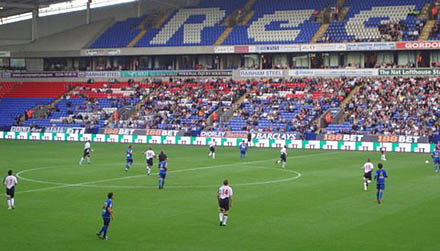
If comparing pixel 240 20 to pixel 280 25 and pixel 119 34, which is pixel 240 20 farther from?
pixel 119 34

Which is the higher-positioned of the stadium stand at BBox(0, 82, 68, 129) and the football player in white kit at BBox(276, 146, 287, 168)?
the stadium stand at BBox(0, 82, 68, 129)

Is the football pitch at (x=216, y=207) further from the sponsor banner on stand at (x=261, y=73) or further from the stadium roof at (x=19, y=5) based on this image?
the stadium roof at (x=19, y=5)

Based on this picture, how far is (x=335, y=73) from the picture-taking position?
263ft

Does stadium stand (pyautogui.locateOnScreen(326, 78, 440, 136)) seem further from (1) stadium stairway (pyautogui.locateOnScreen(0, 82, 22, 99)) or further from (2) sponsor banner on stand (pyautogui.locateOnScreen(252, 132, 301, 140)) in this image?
(1) stadium stairway (pyautogui.locateOnScreen(0, 82, 22, 99))

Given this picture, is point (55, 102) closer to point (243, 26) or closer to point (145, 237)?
point (243, 26)

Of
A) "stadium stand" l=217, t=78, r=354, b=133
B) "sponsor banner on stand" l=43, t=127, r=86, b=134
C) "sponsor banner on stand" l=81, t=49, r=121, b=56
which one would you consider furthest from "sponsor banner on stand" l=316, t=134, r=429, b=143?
"sponsor banner on stand" l=81, t=49, r=121, b=56

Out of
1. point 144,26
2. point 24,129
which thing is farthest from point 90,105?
point 144,26

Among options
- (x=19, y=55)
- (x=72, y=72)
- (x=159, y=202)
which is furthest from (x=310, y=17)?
(x=159, y=202)

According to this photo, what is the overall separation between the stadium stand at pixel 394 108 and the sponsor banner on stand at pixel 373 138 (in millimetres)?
1279

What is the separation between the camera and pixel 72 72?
→ 95188 millimetres

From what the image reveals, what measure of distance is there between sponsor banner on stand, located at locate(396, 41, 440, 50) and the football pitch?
2680cm

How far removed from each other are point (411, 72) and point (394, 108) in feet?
27.3

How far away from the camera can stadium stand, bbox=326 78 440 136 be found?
213 feet

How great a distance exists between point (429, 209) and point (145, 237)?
1269 cm
